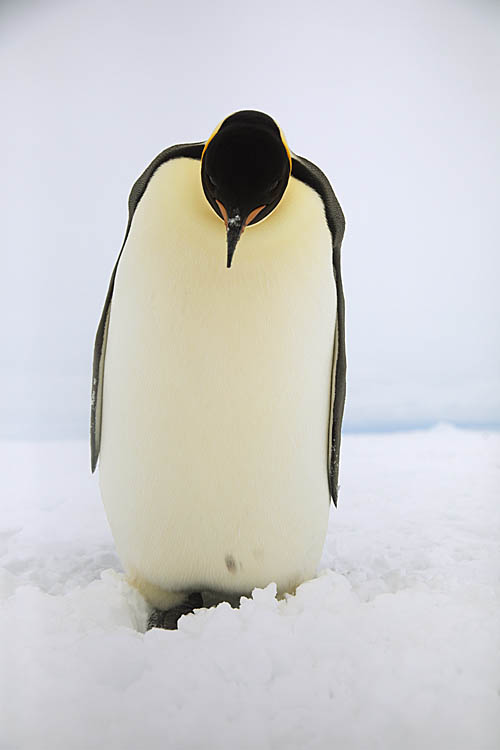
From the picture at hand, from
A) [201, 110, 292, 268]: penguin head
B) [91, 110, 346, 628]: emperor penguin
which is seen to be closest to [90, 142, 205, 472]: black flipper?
[91, 110, 346, 628]: emperor penguin

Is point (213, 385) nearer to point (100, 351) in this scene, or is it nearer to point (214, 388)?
point (214, 388)

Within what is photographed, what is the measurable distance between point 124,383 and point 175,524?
213 millimetres

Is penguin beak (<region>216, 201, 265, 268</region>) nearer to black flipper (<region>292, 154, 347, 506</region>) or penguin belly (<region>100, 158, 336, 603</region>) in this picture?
penguin belly (<region>100, 158, 336, 603</region>)

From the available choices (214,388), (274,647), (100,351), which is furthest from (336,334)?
(274,647)

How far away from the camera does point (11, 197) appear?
31.0 inches

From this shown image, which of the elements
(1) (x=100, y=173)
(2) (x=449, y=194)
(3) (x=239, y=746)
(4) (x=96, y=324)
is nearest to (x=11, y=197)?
(1) (x=100, y=173)

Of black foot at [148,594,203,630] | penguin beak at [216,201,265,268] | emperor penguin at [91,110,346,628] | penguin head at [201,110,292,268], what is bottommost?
black foot at [148,594,203,630]

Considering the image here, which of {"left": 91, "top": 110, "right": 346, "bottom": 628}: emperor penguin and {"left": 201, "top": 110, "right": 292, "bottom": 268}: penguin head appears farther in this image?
{"left": 91, "top": 110, "right": 346, "bottom": 628}: emperor penguin

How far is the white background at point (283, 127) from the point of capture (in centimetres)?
75

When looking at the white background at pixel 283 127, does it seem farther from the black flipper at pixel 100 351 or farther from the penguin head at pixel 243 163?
the penguin head at pixel 243 163

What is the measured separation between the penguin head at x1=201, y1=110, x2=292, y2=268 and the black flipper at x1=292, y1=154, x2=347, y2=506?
0.18 m

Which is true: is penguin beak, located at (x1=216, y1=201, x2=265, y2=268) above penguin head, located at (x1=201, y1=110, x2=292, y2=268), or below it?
below

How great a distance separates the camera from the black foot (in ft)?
3.12

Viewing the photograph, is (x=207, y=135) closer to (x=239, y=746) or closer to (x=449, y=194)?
(x=449, y=194)
